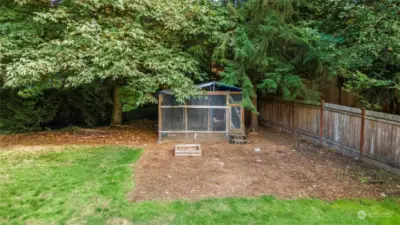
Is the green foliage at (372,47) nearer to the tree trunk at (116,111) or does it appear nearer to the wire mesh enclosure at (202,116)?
the wire mesh enclosure at (202,116)

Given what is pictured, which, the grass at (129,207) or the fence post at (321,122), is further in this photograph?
the fence post at (321,122)

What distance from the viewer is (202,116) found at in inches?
325

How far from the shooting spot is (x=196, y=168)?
5.68 m

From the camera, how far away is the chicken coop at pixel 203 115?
8.16 metres

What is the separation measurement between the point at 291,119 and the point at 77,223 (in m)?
7.96

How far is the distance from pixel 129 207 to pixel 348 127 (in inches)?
224

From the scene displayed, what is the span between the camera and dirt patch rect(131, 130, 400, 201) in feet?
14.4

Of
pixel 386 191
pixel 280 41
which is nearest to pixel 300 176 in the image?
pixel 386 191

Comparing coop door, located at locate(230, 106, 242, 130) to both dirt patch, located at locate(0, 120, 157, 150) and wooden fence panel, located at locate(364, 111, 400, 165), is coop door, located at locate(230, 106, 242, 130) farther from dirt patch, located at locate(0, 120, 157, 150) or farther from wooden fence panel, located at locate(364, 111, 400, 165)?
wooden fence panel, located at locate(364, 111, 400, 165)

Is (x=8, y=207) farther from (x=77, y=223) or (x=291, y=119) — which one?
(x=291, y=119)

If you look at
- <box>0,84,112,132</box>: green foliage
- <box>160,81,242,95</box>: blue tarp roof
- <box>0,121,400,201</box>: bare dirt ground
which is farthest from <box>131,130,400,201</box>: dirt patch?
<box>0,84,112,132</box>: green foliage

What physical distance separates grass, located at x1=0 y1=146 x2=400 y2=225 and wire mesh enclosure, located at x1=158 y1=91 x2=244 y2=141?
3.31 meters

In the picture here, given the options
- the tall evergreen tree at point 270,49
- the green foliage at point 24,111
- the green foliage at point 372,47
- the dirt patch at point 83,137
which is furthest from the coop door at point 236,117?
the green foliage at point 24,111

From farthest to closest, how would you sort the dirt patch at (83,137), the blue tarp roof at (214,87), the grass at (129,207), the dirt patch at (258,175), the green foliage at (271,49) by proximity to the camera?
1. the dirt patch at (83,137)
2. the blue tarp roof at (214,87)
3. the green foliage at (271,49)
4. the dirt patch at (258,175)
5. the grass at (129,207)
